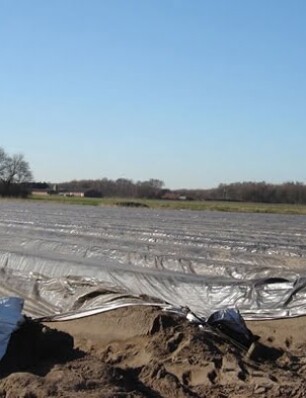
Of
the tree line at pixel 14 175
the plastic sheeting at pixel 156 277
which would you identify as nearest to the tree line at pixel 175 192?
the tree line at pixel 14 175

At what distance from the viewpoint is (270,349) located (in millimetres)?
7145

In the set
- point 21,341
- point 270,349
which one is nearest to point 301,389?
point 270,349

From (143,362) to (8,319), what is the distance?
5.23ft

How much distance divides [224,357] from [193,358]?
31 cm

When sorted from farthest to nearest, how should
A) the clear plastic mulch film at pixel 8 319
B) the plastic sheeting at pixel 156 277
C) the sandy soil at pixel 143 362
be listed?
the plastic sheeting at pixel 156 277, the clear plastic mulch film at pixel 8 319, the sandy soil at pixel 143 362

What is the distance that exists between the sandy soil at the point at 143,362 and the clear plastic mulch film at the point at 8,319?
11 centimetres

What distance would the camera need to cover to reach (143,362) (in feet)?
21.1

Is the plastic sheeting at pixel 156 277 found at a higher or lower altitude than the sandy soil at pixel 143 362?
higher

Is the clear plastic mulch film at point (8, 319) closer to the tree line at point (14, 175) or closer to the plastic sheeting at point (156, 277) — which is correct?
the plastic sheeting at point (156, 277)

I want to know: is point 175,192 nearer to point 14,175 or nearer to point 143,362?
point 14,175

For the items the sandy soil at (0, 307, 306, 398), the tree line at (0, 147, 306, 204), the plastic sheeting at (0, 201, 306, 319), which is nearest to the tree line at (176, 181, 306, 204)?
the tree line at (0, 147, 306, 204)

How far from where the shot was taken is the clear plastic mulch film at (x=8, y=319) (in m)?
6.59

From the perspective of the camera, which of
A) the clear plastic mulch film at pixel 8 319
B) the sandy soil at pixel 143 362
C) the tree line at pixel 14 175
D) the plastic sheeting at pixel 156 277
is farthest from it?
the tree line at pixel 14 175

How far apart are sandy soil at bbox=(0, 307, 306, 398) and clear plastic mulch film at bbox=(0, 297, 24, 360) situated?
0.11 metres
